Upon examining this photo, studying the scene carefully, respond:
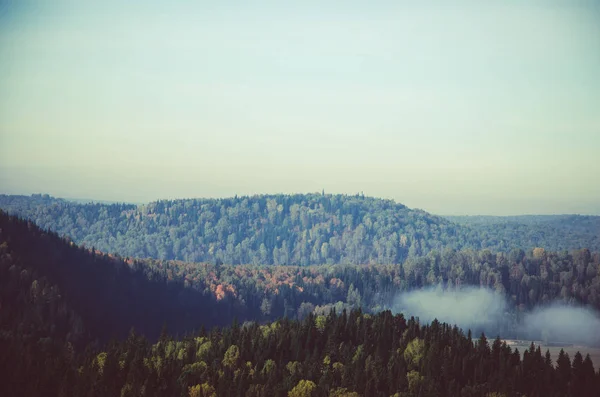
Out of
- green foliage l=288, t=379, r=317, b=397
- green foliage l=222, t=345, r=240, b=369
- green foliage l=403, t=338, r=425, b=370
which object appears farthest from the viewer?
green foliage l=403, t=338, r=425, b=370

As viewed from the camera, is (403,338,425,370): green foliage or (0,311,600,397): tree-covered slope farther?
(403,338,425,370): green foliage

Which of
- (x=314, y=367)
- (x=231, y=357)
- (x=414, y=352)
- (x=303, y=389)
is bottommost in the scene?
(x=303, y=389)

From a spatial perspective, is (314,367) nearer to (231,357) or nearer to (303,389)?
(303,389)

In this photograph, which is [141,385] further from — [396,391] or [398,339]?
[398,339]

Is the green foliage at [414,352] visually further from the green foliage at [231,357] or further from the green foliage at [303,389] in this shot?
the green foliage at [231,357]

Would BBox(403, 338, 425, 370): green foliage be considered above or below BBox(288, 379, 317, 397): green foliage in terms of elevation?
above

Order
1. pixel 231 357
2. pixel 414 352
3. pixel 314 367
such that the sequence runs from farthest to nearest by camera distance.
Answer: pixel 414 352 → pixel 231 357 → pixel 314 367

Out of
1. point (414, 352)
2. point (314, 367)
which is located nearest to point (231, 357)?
point (314, 367)

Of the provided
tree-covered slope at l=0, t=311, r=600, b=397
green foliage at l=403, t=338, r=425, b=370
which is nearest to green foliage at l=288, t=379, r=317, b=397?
tree-covered slope at l=0, t=311, r=600, b=397

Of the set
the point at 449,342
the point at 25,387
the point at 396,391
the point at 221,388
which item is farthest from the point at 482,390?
the point at 25,387

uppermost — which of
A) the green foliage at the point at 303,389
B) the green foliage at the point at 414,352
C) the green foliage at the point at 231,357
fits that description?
the green foliage at the point at 414,352

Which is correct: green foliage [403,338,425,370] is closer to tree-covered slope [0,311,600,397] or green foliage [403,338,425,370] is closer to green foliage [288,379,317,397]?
tree-covered slope [0,311,600,397]

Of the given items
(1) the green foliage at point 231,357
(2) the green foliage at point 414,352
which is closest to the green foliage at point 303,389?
(1) the green foliage at point 231,357
